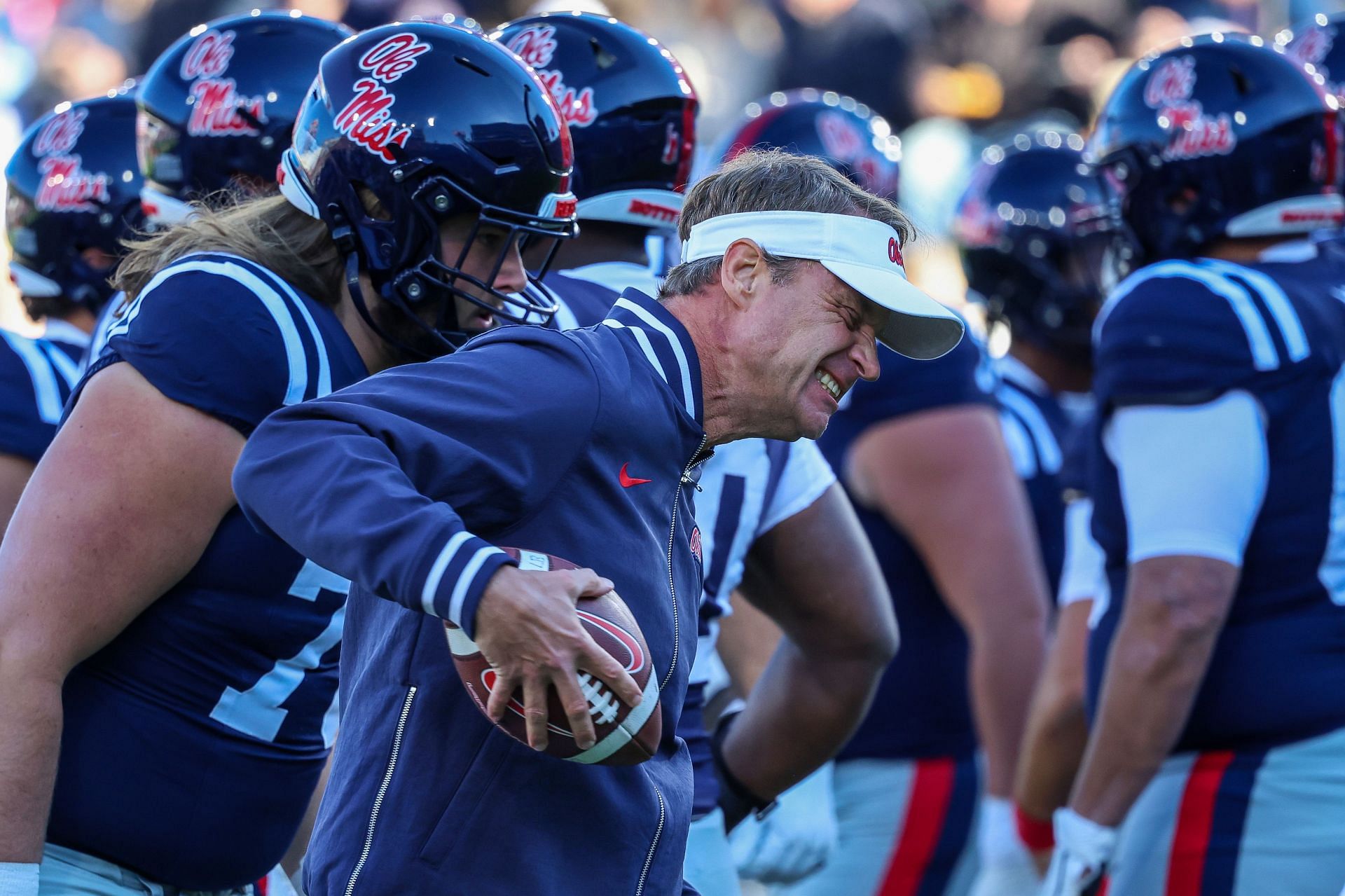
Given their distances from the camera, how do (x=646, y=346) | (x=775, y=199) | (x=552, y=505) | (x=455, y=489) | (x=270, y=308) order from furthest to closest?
(x=270, y=308) → (x=775, y=199) → (x=646, y=346) → (x=552, y=505) → (x=455, y=489)

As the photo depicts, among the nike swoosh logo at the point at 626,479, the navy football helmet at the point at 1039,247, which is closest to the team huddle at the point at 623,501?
A: the nike swoosh logo at the point at 626,479

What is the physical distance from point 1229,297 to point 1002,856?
77.3 inches

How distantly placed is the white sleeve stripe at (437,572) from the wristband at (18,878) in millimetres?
914

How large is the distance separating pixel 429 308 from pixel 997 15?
10.9 meters

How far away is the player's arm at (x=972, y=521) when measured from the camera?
456 centimetres

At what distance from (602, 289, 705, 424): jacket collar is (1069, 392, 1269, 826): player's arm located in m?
1.63

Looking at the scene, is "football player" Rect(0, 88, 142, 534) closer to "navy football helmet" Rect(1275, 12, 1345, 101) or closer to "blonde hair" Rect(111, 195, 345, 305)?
"blonde hair" Rect(111, 195, 345, 305)

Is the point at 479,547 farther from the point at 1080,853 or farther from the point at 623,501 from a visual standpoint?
the point at 1080,853

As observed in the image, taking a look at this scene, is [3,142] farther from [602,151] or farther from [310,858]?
[310,858]

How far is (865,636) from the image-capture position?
3.42 metres

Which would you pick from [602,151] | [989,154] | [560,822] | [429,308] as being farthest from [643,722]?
[989,154]

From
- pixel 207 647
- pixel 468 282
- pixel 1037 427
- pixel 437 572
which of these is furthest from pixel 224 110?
pixel 1037 427

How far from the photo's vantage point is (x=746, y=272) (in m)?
2.38

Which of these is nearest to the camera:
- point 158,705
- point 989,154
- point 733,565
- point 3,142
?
point 158,705
